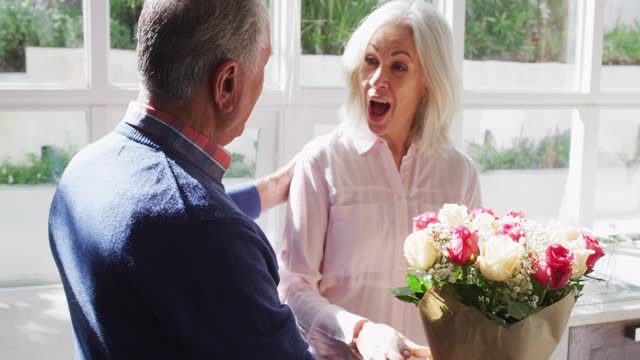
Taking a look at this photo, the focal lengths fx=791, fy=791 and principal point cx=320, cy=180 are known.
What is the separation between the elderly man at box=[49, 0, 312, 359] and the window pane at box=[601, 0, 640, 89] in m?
2.49

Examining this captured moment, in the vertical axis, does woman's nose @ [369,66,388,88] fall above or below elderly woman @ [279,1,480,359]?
above

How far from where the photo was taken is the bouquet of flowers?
1.47 m

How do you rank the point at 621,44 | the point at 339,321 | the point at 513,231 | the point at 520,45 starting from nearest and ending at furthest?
the point at 513,231, the point at 339,321, the point at 520,45, the point at 621,44

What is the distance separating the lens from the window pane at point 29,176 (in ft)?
8.30

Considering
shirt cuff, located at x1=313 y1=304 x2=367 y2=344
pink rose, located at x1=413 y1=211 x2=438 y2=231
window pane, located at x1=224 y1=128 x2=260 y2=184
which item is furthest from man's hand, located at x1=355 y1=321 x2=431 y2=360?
window pane, located at x1=224 y1=128 x2=260 y2=184

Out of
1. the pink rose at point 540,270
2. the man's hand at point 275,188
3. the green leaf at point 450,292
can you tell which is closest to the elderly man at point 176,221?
the green leaf at point 450,292

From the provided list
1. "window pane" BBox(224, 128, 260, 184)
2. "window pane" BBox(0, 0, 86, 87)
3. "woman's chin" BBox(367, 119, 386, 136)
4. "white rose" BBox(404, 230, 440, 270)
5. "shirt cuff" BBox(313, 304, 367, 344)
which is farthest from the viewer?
"window pane" BBox(224, 128, 260, 184)

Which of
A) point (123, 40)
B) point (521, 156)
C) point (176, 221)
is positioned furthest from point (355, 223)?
point (521, 156)

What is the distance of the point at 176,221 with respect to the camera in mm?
1093

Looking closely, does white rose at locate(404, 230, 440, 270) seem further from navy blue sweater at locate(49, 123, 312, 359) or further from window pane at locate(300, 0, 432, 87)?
window pane at locate(300, 0, 432, 87)

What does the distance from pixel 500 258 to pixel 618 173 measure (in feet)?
7.44

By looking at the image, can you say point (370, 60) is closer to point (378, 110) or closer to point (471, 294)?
point (378, 110)

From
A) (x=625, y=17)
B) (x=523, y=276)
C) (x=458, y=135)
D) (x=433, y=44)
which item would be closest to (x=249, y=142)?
(x=458, y=135)

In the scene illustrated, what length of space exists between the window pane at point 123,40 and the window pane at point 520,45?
1.28 m
